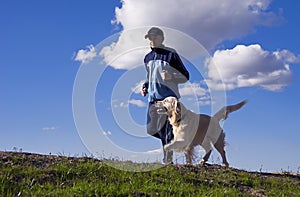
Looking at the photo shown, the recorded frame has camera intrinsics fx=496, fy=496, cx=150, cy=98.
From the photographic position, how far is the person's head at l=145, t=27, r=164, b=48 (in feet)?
30.6

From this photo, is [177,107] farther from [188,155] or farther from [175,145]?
[188,155]

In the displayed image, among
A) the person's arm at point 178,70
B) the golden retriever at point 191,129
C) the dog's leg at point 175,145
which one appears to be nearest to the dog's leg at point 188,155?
the golden retriever at point 191,129

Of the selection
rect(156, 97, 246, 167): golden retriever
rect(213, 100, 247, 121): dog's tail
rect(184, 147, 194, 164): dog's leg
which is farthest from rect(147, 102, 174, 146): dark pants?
rect(213, 100, 247, 121): dog's tail

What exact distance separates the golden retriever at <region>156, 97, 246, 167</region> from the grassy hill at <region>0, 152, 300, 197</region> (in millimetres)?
636

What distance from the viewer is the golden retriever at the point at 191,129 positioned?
9539mm

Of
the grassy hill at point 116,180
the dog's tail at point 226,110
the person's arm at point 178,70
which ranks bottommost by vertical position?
the grassy hill at point 116,180

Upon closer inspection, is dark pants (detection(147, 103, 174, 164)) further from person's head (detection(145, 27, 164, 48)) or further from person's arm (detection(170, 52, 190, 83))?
person's head (detection(145, 27, 164, 48))

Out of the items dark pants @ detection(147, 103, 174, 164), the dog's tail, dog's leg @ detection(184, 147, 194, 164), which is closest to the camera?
dark pants @ detection(147, 103, 174, 164)

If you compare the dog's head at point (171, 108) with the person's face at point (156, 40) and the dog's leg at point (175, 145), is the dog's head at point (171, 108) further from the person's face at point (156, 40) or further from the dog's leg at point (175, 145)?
the person's face at point (156, 40)

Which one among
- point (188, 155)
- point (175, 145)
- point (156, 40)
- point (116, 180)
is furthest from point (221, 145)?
point (116, 180)

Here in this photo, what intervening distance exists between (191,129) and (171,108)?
0.62 m

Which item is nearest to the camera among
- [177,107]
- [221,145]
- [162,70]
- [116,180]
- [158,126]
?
[116,180]

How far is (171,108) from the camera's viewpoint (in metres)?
9.51

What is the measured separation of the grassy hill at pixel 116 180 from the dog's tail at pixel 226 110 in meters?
1.26
